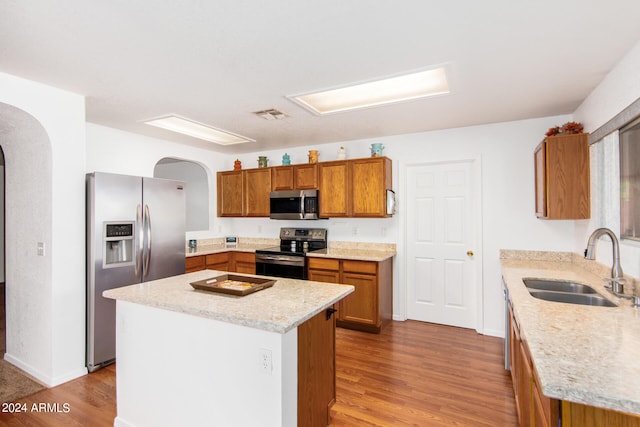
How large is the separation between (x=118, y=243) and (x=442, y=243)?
3710mm

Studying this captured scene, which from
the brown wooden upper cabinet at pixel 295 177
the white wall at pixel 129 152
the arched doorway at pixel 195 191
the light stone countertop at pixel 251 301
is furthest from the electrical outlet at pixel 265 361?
the arched doorway at pixel 195 191

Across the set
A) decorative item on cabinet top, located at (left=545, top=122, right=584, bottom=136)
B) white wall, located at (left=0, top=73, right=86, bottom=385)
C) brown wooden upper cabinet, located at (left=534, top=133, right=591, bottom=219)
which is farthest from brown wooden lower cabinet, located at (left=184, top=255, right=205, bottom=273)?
decorative item on cabinet top, located at (left=545, top=122, right=584, bottom=136)

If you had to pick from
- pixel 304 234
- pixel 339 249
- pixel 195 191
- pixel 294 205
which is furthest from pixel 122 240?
pixel 195 191

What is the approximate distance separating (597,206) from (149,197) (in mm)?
4169

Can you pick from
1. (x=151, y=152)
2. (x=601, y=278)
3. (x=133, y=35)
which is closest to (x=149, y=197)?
(x=151, y=152)

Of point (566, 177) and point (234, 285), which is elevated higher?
point (566, 177)

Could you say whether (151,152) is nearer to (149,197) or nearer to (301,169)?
(149,197)

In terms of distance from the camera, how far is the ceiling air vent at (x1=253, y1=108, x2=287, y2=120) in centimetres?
325

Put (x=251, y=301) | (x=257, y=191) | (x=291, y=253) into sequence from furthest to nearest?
(x=257, y=191), (x=291, y=253), (x=251, y=301)

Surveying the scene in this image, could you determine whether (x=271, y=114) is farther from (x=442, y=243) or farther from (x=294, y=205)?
(x=442, y=243)

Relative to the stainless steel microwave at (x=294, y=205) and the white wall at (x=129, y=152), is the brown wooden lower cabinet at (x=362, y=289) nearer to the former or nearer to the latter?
the stainless steel microwave at (x=294, y=205)

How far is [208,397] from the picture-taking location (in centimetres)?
176

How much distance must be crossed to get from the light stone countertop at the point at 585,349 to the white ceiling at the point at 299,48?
158cm

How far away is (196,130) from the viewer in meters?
4.36
